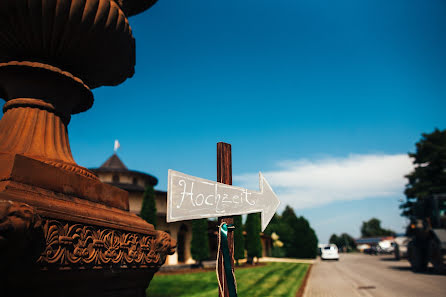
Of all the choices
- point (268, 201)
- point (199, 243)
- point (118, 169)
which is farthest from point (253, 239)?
point (268, 201)

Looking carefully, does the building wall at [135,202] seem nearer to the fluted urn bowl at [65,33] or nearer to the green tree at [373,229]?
the fluted urn bowl at [65,33]

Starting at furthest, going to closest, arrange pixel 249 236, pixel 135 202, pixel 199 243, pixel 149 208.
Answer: pixel 249 236 < pixel 135 202 < pixel 199 243 < pixel 149 208

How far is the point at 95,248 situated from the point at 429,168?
131 feet

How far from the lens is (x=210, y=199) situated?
2631 millimetres

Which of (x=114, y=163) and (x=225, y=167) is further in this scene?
(x=114, y=163)

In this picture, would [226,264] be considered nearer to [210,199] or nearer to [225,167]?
[210,199]

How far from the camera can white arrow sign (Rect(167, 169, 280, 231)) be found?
2484mm

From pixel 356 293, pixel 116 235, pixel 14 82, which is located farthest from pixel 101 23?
pixel 356 293

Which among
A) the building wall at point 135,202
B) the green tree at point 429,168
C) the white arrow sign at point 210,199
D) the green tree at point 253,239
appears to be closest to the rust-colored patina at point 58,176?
the white arrow sign at point 210,199

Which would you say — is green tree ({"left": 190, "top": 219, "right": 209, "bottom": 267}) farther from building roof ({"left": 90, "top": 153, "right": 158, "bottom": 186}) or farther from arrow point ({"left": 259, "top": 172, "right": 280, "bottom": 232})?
arrow point ({"left": 259, "top": 172, "right": 280, "bottom": 232})

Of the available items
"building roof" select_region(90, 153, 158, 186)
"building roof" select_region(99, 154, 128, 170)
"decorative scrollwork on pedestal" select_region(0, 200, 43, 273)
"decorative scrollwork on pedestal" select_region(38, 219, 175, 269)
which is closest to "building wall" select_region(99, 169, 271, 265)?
"building roof" select_region(90, 153, 158, 186)

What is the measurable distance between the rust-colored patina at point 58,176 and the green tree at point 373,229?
140m

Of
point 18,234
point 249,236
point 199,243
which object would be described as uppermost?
point 249,236

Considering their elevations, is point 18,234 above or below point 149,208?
below
